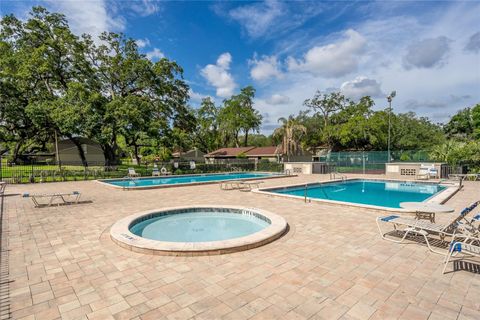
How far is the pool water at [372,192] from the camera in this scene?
11928 millimetres

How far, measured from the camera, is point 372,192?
48.0ft

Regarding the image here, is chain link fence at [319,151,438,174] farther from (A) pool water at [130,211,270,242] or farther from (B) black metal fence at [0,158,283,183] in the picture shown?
(A) pool water at [130,211,270,242]

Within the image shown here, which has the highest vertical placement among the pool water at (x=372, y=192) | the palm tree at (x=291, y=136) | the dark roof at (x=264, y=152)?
the palm tree at (x=291, y=136)

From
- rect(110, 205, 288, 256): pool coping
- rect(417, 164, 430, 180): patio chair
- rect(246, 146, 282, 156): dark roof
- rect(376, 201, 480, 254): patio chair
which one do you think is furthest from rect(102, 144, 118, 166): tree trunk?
rect(417, 164, 430, 180): patio chair

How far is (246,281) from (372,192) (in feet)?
44.7

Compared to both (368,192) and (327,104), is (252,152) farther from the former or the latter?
(368,192)

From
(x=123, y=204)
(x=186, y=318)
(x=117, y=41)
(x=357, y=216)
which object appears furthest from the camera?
(x=117, y=41)

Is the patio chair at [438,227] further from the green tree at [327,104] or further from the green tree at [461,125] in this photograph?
the green tree at [461,125]

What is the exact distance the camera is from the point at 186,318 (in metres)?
2.58

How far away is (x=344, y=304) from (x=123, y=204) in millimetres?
8460

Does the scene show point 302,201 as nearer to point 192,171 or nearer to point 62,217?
point 62,217

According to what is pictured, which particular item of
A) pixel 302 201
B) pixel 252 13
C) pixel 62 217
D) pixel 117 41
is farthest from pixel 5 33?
pixel 302 201

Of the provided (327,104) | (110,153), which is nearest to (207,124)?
(327,104)

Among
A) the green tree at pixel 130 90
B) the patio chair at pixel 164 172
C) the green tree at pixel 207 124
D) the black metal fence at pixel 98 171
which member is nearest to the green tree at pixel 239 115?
the green tree at pixel 207 124
